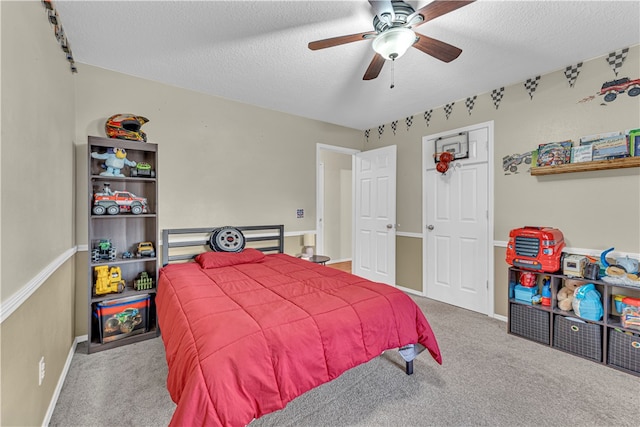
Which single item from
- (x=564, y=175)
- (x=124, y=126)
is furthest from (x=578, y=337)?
(x=124, y=126)

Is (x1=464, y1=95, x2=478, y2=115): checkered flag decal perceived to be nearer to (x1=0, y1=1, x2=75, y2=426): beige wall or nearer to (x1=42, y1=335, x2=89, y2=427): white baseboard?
(x1=0, y1=1, x2=75, y2=426): beige wall

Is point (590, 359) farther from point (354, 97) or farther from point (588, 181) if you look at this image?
point (354, 97)

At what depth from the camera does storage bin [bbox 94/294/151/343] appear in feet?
8.44

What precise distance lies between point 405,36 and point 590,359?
9.71ft

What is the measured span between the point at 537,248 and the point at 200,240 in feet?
11.5

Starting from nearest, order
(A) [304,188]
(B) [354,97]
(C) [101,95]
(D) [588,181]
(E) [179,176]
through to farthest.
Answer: (D) [588,181] < (C) [101,95] < (E) [179,176] < (B) [354,97] < (A) [304,188]

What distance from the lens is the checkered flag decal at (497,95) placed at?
3.27 m

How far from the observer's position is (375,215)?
4.66m

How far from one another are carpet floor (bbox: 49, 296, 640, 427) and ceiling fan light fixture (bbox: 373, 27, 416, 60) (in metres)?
2.32

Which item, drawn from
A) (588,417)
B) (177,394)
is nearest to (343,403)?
(177,394)

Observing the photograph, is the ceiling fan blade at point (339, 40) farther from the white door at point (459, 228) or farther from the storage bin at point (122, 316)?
the storage bin at point (122, 316)

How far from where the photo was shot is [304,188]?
4340 mm

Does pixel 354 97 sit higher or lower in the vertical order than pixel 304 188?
higher

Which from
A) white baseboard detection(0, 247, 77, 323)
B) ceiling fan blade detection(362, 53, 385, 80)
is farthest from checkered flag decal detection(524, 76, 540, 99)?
white baseboard detection(0, 247, 77, 323)
